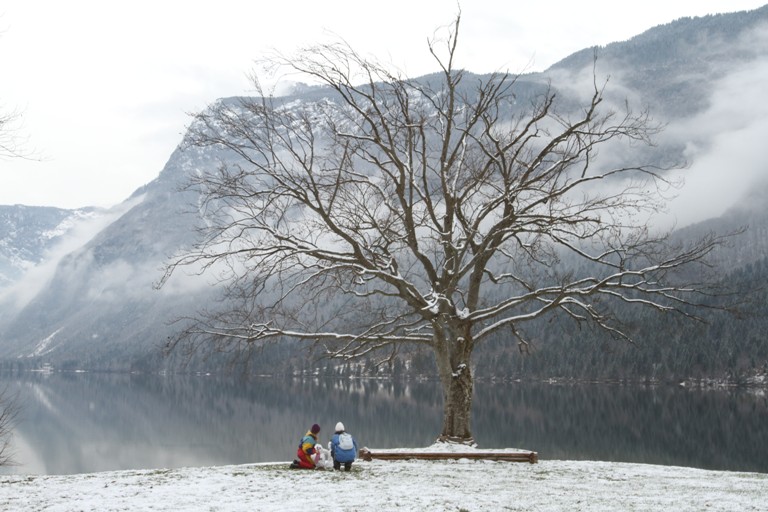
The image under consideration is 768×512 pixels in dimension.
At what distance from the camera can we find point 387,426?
76.4 meters

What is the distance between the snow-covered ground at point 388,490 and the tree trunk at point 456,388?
3.13 meters

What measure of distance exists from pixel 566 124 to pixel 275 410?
82762mm

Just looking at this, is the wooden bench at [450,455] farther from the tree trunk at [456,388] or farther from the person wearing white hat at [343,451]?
the person wearing white hat at [343,451]

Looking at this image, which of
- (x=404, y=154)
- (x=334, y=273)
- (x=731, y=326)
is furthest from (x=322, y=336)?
(x=731, y=326)

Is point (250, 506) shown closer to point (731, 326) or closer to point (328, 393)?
point (328, 393)

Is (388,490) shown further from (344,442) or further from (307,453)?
(307,453)

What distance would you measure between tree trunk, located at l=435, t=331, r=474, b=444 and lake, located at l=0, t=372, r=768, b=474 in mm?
13940

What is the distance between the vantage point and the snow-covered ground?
13.2 m

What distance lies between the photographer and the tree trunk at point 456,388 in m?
22.7

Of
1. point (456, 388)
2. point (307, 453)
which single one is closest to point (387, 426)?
point (456, 388)

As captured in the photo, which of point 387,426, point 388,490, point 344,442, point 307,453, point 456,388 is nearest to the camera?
point 388,490

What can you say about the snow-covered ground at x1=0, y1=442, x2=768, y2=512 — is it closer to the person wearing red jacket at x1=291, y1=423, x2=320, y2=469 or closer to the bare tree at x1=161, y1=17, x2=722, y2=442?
the person wearing red jacket at x1=291, y1=423, x2=320, y2=469

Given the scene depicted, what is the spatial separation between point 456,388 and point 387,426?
55198 millimetres

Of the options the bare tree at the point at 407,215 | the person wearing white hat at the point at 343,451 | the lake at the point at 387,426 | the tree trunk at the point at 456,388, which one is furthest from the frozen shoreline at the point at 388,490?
the lake at the point at 387,426
